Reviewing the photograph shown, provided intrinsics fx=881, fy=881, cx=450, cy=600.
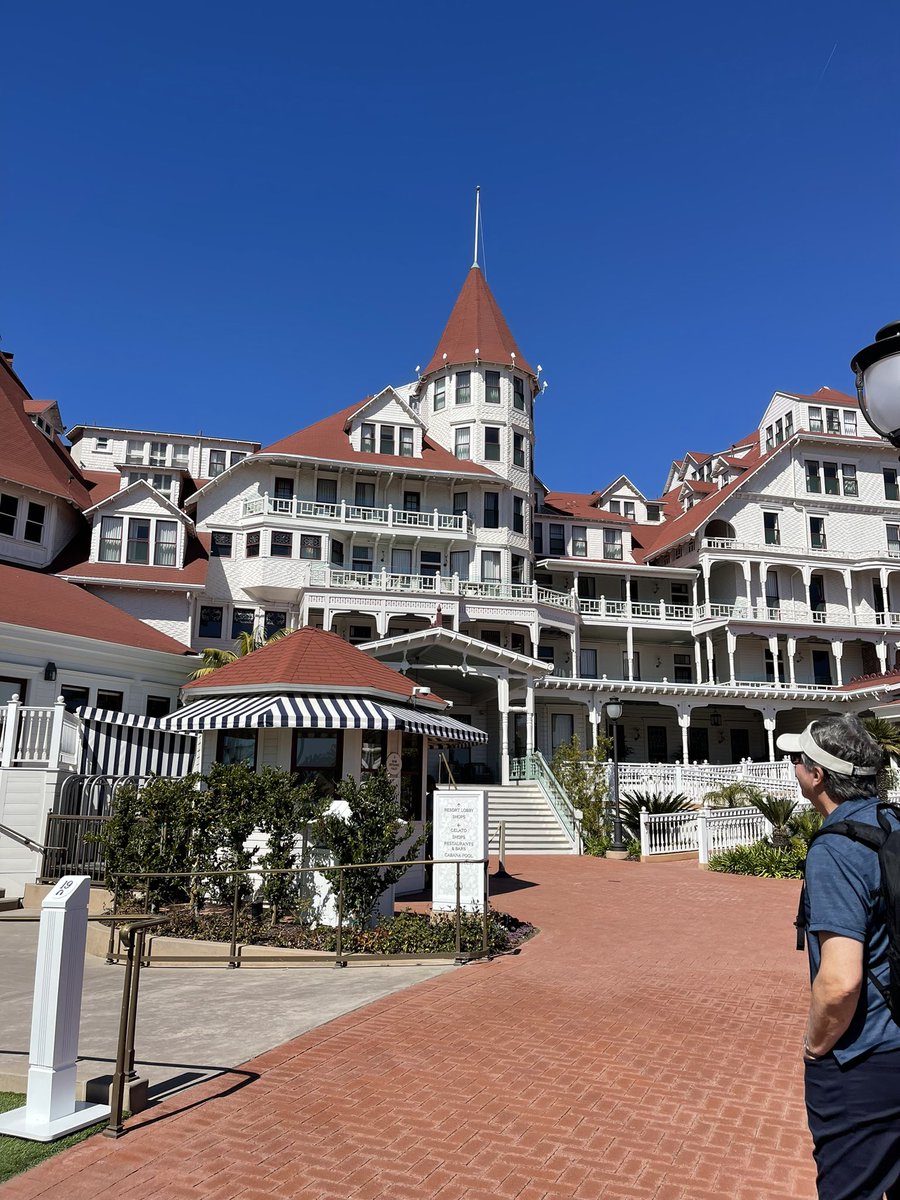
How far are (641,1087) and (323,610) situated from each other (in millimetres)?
30678

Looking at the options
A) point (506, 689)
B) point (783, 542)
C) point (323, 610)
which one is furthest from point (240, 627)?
point (783, 542)

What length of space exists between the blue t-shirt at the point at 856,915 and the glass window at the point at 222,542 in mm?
36231

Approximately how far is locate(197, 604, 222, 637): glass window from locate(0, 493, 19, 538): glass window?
8.20 meters

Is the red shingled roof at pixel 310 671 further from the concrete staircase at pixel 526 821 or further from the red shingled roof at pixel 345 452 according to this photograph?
the red shingled roof at pixel 345 452

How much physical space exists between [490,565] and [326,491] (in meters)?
8.23

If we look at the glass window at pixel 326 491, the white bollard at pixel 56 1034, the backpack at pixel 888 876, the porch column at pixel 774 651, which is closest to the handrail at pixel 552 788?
the glass window at pixel 326 491

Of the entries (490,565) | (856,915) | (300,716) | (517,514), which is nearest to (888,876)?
(856,915)

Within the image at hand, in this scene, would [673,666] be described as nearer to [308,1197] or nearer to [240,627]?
[240,627]

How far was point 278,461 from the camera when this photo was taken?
38.2 metres

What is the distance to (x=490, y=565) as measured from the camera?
40.9 metres

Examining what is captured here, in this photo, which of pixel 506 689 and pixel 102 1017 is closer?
pixel 102 1017

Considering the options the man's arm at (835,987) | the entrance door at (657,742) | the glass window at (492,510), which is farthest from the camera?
the entrance door at (657,742)

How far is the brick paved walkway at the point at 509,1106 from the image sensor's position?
4.87 m

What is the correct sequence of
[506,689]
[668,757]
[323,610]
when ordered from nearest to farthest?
[506,689] < [323,610] < [668,757]
